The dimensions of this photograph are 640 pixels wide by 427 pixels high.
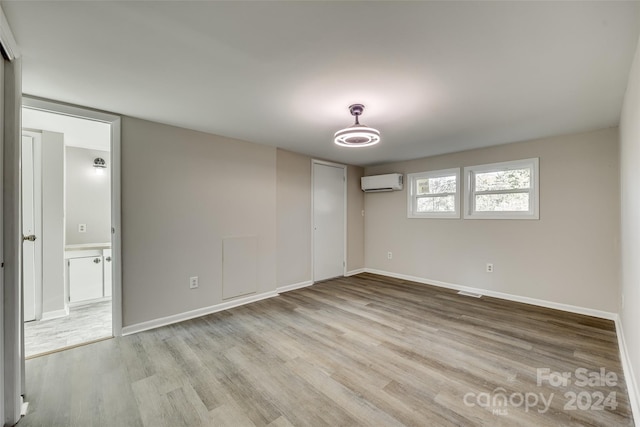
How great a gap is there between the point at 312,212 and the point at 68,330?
335 cm

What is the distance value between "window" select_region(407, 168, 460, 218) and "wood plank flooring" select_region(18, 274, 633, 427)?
70.6 inches

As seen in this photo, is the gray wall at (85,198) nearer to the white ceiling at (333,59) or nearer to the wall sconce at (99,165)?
the wall sconce at (99,165)

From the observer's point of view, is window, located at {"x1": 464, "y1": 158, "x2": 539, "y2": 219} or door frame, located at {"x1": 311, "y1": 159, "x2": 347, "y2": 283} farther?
door frame, located at {"x1": 311, "y1": 159, "x2": 347, "y2": 283}

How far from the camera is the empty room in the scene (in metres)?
1.51

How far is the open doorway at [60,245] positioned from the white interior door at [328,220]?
2.83 m

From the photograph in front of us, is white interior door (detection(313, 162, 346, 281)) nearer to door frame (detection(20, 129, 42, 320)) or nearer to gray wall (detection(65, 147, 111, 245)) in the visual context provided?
gray wall (detection(65, 147, 111, 245))

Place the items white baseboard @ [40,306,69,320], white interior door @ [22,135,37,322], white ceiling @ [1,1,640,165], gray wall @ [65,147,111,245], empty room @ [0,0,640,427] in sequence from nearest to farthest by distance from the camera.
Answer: white ceiling @ [1,1,640,165]
empty room @ [0,0,640,427]
white interior door @ [22,135,37,322]
white baseboard @ [40,306,69,320]
gray wall @ [65,147,111,245]

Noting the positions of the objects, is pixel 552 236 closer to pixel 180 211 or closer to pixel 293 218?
pixel 293 218

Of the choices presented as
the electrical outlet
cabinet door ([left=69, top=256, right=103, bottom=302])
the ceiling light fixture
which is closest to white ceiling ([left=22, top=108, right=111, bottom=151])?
cabinet door ([left=69, top=256, right=103, bottom=302])

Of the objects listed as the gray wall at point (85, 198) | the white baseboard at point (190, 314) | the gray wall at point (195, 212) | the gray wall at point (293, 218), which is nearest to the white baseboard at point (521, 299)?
the gray wall at point (293, 218)

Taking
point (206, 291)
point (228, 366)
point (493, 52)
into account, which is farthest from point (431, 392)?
point (206, 291)

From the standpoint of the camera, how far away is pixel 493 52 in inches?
63.8

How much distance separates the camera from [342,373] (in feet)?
6.64

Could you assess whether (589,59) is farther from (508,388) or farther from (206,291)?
(206,291)
